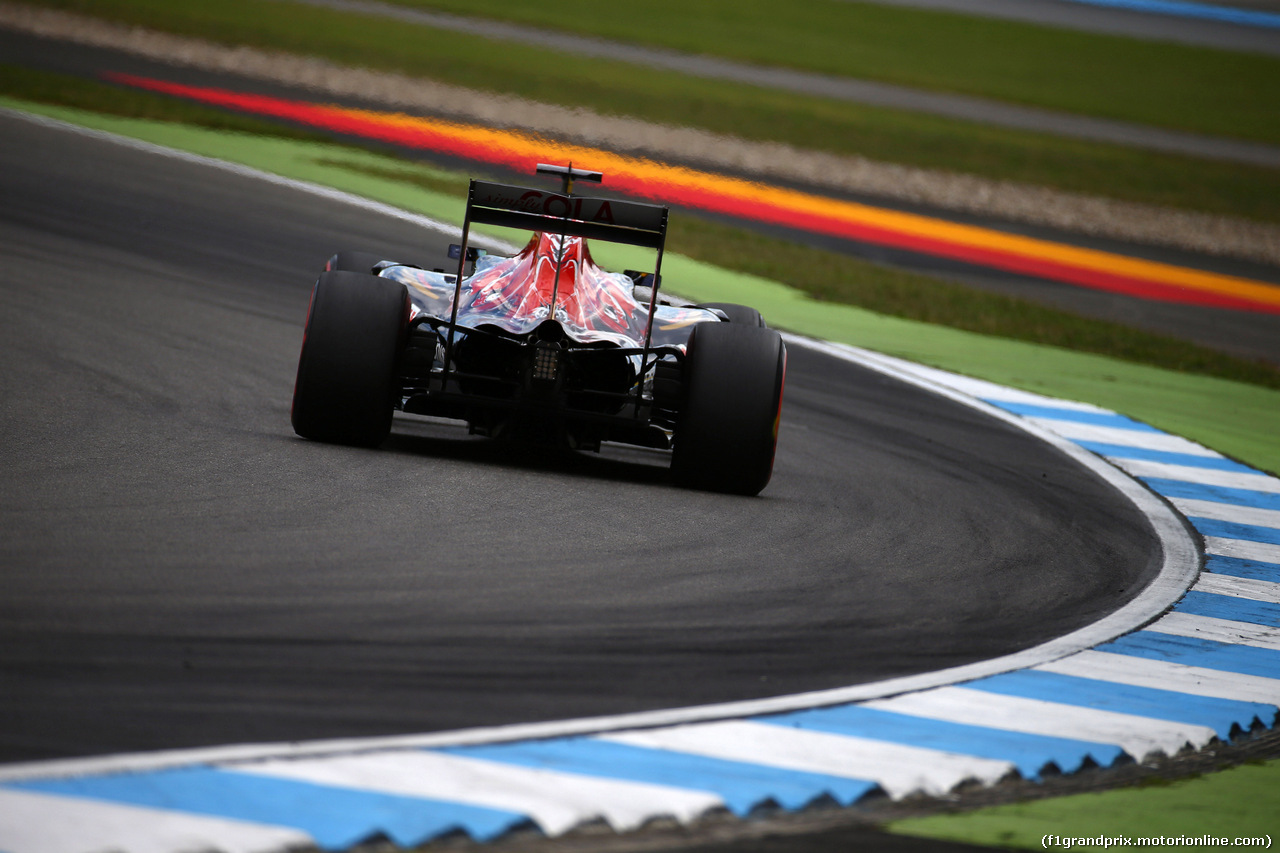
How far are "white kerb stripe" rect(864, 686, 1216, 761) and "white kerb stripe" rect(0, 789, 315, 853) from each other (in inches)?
90.4

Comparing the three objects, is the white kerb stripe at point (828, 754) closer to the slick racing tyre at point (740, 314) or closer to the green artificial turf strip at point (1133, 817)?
the green artificial turf strip at point (1133, 817)

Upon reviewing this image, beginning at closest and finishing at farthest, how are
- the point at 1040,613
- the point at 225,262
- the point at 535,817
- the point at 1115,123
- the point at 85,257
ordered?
the point at 535,817, the point at 1040,613, the point at 85,257, the point at 225,262, the point at 1115,123

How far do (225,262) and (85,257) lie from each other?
4.12 feet

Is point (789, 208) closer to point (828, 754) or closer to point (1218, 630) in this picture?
point (1218, 630)

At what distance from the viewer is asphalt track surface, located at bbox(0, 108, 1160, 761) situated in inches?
187

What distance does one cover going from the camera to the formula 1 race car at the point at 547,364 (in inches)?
309

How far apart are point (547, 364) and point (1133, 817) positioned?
3962 millimetres

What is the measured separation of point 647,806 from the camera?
4.27 m

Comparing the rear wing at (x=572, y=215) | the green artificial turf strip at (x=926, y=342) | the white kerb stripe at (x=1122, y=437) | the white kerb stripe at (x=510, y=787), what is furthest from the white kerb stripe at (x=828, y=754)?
the green artificial turf strip at (x=926, y=342)

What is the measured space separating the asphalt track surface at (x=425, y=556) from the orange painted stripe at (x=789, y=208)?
10119mm

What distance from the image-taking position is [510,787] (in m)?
4.24

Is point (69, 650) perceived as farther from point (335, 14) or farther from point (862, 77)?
point (862, 77)

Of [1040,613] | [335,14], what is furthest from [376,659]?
[335,14]

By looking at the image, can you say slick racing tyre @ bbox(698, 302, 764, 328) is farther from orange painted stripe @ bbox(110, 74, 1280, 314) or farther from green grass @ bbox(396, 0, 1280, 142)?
green grass @ bbox(396, 0, 1280, 142)
